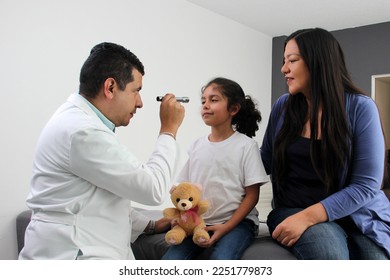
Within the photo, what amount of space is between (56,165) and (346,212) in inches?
20.0

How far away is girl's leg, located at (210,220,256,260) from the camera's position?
70 cm

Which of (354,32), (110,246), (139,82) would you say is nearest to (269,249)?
(110,246)

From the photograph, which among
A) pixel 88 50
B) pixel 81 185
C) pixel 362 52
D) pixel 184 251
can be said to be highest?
pixel 362 52

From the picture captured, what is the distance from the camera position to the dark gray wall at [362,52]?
1.92 meters

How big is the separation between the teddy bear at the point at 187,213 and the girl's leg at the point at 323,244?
7.0 inches

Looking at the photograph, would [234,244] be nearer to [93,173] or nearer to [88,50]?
[93,173]

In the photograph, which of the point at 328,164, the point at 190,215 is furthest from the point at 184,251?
the point at 328,164

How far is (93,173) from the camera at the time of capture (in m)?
0.61

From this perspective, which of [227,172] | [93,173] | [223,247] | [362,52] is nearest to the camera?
[93,173]

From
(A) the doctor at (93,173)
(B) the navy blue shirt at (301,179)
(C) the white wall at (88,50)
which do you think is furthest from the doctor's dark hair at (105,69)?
(C) the white wall at (88,50)

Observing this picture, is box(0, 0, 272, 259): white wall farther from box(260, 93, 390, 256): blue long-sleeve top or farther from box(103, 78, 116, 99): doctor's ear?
box(260, 93, 390, 256): blue long-sleeve top

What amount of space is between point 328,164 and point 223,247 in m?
0.25

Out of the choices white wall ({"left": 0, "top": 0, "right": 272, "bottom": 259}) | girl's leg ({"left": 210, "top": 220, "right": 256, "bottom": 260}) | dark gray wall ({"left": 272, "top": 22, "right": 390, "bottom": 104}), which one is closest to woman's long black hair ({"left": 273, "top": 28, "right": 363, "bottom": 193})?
girl's leg ({"left": 210, "top": 220, "right": 256, "bottom": 260})
